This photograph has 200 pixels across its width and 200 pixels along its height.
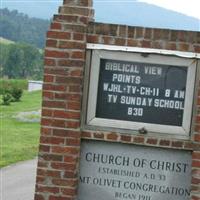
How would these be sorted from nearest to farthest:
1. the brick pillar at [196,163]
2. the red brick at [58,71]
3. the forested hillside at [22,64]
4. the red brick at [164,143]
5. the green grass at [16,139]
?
1. the brick pillar at [196,163]
2. the red brick at [164,143]
3. the red brick at [58,71]
4. the green grass at [16,139]
5. the forested hillside at [22,64]

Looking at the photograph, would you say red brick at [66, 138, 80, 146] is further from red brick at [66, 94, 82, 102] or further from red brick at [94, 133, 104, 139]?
red brick at [66, 94, 82, 102]

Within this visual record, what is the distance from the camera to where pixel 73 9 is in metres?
6.45

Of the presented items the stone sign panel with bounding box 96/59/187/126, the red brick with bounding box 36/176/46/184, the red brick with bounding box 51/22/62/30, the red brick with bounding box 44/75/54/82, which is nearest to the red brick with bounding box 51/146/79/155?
the red brick with bounding box 36/176/46/184

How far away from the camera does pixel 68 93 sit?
21.1 feet

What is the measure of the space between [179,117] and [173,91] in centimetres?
27

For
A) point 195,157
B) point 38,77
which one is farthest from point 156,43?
point 38,77

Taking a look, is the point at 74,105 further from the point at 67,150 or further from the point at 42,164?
the point at 42,164

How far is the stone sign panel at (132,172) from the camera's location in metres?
6.41

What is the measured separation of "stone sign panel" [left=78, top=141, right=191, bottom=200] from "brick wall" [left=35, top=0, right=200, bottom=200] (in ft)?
0.35

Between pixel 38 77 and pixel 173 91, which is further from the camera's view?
pixel 38 77

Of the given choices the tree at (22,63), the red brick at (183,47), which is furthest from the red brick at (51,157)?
the tree at (22,63)

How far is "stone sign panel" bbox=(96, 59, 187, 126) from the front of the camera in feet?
21.0

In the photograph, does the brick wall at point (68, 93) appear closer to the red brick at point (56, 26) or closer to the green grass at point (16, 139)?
the red brick at point (56, 26)

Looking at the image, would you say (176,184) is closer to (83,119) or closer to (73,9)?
(83,119)
